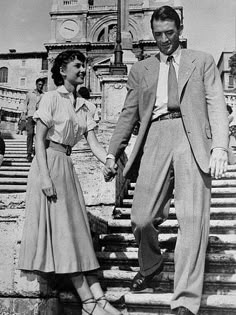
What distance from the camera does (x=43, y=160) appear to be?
4.35 m

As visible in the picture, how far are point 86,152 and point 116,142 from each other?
2.86 m

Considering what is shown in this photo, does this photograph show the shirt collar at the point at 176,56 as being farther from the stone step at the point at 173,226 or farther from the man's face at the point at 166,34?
the stone step at the point at 173,226

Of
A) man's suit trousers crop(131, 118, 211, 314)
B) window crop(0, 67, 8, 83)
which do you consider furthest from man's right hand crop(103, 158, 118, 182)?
window crop(0, 67, 8, 83)

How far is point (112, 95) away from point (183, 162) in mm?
7088

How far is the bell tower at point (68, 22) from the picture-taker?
52.9 m

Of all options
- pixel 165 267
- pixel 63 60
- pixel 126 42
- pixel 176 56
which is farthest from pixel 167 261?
pixel 126 42

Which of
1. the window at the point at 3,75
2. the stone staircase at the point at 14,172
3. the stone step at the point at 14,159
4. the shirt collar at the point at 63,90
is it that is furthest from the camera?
the window at the point at 3,75

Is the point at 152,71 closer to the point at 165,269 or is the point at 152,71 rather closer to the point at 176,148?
the point at 176,148

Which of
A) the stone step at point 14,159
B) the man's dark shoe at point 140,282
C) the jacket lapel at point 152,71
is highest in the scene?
the jacket lapel at point 152,71

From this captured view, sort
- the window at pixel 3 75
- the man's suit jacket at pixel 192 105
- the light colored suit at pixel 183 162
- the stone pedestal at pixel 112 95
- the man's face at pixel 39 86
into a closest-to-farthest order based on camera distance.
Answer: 1. the light colored suit at pixel 183 162
2. the man's suit jacket at pixel 192 105
3. the stone pedestal at pixel 112 95
4. the man's face at pixel 39 86
5. the window at pixel 3 75

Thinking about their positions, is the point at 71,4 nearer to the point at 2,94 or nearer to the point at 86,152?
the point at 2,94

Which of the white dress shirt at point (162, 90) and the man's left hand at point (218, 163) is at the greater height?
the white dress shirt at point (162, 90)

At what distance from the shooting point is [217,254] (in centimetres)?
481

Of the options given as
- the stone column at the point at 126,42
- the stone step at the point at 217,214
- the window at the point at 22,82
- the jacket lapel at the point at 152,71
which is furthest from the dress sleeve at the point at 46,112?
the window at the point at 22,82
